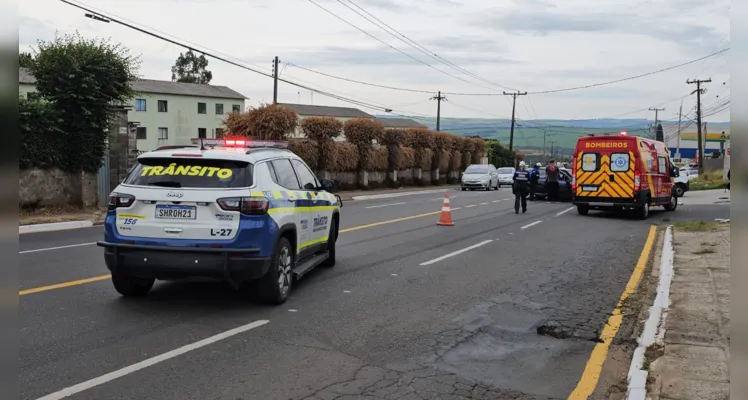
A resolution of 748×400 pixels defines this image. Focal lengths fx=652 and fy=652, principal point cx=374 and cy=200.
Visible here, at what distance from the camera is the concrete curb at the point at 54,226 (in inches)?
617

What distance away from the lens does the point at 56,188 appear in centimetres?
1909

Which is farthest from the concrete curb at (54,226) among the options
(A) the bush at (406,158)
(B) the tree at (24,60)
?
(A) the bush at (406,158)

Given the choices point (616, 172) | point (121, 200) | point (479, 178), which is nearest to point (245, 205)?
point (121, 200)

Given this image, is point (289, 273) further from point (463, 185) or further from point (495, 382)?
point (463, 185)

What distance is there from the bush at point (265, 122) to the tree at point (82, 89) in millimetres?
10174

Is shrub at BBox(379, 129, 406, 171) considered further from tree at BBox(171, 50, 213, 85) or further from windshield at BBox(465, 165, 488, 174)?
tree at BBox(171, 50, 213, 85)

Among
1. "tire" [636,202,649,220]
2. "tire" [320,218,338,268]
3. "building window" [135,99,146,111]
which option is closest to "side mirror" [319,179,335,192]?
"tire" [320,218,338,268]

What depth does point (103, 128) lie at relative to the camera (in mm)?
20062

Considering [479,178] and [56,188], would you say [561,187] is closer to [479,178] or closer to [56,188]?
[479,178]

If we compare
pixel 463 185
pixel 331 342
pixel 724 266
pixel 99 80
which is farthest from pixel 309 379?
pixel 463 185

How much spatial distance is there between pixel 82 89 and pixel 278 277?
46.5ft

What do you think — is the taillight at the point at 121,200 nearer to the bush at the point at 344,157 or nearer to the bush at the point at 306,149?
the bush at the point at 306,149

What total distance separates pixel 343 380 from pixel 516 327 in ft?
8.67

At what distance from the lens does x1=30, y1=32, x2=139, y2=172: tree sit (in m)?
18.9
